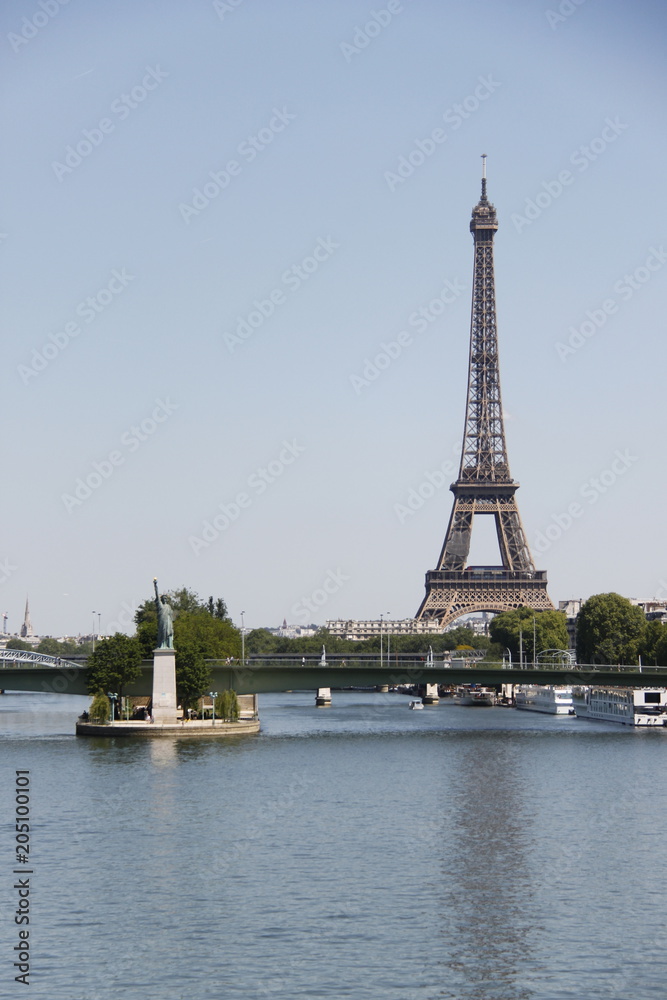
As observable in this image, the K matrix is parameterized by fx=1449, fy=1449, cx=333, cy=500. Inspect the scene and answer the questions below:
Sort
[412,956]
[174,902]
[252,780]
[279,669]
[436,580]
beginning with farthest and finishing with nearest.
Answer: [436,580] → [279,669] → [252,780] → [174,902] → [412,956]

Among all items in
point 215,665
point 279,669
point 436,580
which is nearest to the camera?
point 279,669

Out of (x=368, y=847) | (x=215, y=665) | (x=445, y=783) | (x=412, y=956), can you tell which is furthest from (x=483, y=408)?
(x=412, y=956)

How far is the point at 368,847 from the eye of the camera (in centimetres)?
4241

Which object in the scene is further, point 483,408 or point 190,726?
point 483,408

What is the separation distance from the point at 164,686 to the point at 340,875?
1676 inches

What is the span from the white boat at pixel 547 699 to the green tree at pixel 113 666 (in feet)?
131

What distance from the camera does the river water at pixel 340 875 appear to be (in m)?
29.2

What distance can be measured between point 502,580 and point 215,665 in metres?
81.6

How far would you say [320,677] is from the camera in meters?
87.5

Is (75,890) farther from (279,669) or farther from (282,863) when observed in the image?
(279,669)

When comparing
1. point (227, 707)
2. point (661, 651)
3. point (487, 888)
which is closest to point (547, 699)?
point (661, 651)

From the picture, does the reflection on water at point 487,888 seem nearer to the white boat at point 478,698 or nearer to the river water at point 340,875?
the river water at point 340,875

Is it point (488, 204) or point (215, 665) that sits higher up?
point (488, 204)

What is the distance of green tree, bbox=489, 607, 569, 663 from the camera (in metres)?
154
